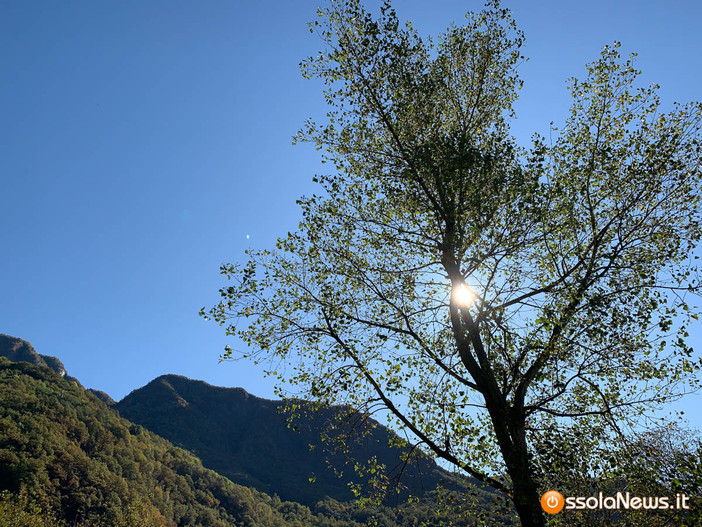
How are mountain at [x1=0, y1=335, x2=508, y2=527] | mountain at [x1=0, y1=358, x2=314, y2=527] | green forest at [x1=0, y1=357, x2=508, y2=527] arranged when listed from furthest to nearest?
mountain at [x1=0, y1=358, x2=314, y2=527] → green forest at [x1=0, y1=357, x2=508, y2=527] → mountain at [x1=0, y1=335, x2=508, y2=527]

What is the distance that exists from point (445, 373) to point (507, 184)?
514cm

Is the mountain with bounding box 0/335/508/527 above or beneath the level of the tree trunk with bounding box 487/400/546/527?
beneath

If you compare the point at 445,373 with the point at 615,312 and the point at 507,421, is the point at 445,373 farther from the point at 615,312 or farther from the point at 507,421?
the point at 615,312

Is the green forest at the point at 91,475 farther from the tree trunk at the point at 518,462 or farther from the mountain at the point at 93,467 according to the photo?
the tree trunk at the point at 518,462

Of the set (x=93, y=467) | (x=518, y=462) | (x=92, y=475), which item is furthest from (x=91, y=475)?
(x=518, y=462)

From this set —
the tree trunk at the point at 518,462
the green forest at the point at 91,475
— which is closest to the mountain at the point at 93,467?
the green forest at the point at 91,475

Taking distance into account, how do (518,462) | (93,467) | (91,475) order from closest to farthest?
(518,462) → (91,475) → (93,467)

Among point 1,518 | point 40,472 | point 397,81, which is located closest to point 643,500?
point 397,81

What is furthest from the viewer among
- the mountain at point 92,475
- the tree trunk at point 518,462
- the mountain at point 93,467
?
the mountain at point 93,467

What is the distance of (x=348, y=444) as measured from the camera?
36.0 feet

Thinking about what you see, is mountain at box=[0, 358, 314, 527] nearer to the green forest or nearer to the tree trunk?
the green forest

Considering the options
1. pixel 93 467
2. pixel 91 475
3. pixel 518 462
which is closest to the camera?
pixel 518 462

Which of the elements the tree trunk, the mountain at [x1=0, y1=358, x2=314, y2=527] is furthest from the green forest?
the tree trunk

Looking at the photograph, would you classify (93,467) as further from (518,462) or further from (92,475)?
(518,462)
